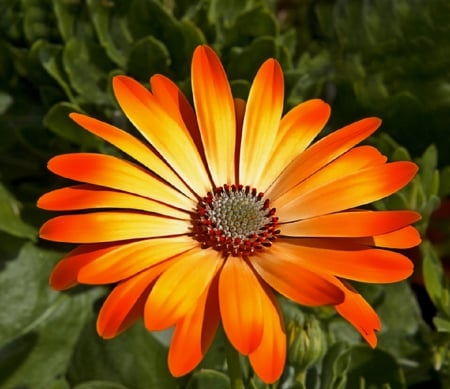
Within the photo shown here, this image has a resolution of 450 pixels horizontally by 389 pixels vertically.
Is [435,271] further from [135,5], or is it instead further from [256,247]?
[135,5]

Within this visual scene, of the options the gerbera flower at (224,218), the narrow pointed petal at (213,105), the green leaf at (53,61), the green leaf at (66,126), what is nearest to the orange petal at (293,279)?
the gerbera flower at (224,218)

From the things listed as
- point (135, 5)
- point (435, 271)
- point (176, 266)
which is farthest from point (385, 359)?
point (135, 5)

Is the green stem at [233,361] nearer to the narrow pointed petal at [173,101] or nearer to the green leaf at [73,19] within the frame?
the narrow pointed petal at [173,101]

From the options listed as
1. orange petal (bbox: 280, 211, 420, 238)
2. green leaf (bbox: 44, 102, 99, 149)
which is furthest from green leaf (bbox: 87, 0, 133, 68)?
orange petal (bbox: 280, 211, 420, 238)

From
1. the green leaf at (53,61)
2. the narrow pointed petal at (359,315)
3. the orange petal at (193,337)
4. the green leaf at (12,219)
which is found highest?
the narrow pointed petal at (359,315)

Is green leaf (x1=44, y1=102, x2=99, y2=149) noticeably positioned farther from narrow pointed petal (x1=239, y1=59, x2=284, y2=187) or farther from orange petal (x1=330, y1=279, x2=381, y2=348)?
orange petal (x1=330, y1=279, x2=381, y2=348)

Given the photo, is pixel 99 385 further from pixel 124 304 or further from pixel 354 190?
pixel 354 190
